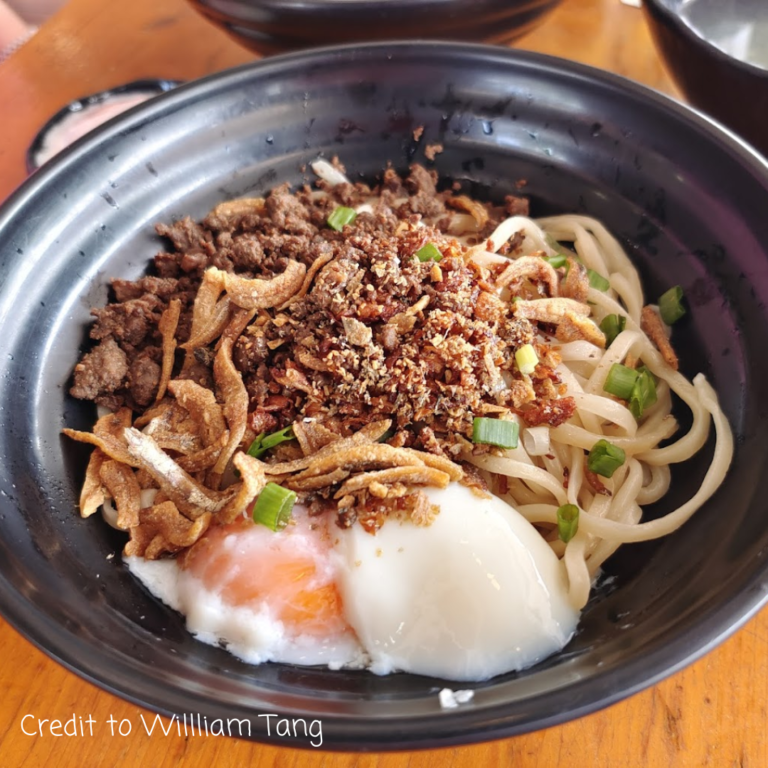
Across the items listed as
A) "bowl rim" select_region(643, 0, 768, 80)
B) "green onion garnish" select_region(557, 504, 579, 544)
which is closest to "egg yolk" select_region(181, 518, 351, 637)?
"green onion garnish" select_region(557, 504, 579, 544)

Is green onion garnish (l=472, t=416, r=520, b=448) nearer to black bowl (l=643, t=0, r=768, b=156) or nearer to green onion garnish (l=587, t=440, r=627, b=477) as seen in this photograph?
green onion garnish (l=587, t=440, r=627, b=477)

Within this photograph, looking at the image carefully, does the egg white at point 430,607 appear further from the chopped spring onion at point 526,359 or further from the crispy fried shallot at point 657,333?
the crispy fried shallot at point 657,333

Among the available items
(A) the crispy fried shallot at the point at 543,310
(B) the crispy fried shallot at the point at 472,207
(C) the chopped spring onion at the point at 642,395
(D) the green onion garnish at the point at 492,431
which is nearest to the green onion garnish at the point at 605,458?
(C) the chopped spring onion at the point at 642,395

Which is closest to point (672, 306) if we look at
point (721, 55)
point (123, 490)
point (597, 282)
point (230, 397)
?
point (597, 282)

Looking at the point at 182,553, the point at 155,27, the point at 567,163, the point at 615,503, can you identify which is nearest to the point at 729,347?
the point at 615,503

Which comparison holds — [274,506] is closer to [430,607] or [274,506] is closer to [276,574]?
[276,574]

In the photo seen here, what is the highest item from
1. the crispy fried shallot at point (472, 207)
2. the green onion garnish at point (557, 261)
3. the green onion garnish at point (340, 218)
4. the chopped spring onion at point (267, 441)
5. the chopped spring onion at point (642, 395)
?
the crispy fried shallot at point (472, 207)
